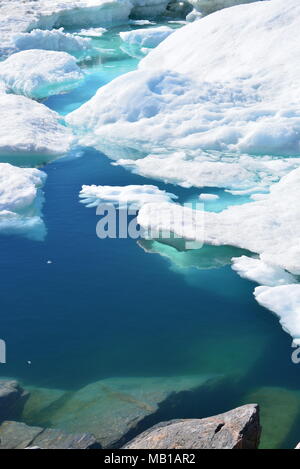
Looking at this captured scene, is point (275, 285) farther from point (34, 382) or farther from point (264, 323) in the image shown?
point (34, 382)

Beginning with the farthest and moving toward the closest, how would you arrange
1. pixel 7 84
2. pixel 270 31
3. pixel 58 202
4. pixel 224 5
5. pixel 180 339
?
pixel 224 5 → pixel 7 84 → pixel 270 31 → pixel 58 202 → pixel 180 339

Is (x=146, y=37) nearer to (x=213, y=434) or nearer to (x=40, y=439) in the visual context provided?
(x=40, y=439)

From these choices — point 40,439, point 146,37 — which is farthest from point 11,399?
point 146,37

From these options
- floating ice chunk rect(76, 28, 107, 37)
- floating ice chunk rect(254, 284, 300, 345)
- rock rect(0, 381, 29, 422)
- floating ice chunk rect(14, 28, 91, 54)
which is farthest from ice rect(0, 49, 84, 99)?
rock rect(0, 381, 29, 422)

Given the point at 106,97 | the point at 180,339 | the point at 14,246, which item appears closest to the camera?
the point at 180,339

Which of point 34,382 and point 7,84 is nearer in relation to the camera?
point 34,382

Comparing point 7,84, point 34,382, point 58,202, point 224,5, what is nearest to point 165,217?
point 58,202
